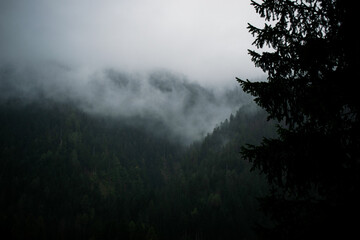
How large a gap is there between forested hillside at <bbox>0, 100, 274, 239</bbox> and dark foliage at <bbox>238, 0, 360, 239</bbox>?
6207cm

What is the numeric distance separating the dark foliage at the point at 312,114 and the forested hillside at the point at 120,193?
6207 cm

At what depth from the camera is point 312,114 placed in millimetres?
5762

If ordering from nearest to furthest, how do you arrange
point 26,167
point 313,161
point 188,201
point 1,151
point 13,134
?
point 313,161
point 188,201
point 26,167
point 1,151
point 13,134

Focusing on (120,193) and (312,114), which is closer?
(312,114)

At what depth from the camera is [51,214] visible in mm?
106062

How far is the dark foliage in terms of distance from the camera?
5180mm

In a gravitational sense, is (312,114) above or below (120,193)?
below

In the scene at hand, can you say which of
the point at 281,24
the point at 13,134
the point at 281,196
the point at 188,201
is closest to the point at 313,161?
the point at 281,196

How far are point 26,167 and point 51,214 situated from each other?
190 ft

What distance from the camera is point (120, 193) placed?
472ft

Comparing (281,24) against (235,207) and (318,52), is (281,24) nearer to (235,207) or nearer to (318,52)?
(318,52)

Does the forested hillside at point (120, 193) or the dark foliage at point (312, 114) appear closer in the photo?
the dark foliage at point (312, 114)

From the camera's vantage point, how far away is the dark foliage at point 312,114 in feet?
17.0

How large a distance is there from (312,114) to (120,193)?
498ft
